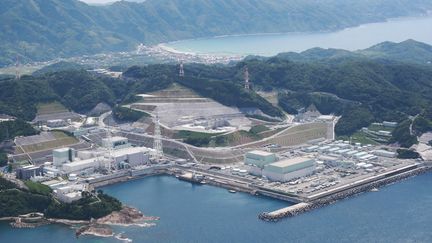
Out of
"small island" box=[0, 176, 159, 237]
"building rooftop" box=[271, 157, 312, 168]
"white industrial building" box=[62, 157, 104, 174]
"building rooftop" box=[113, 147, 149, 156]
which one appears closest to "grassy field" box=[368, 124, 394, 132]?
"building rooftop" box=[271, 157, 312, 168]

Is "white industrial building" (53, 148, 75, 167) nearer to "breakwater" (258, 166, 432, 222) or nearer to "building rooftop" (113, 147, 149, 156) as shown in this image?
"building rooftop" (113, 147, 149, 156)

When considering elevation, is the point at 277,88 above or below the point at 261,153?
above

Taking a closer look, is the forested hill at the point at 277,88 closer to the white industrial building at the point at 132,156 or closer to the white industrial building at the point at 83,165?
the white industrial building at the point at 132,156

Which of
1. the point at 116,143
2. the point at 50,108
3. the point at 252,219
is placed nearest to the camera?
the point at 252,219

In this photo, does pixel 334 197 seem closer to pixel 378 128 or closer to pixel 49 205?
pixel 49 205

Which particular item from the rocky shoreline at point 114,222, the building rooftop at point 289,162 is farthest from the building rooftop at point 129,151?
the rocky shoreline at point 114,222

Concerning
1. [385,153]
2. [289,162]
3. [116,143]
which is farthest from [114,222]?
[385,153]
